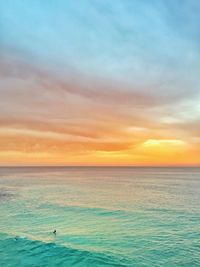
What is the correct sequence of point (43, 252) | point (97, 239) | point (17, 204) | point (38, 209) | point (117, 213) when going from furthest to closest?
point (17, 204) < point (38, 209) < point (117, 213) < point (97, 239) < point (43, 252)

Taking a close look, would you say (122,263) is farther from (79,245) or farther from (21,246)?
(21,246)

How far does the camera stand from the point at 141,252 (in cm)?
2895

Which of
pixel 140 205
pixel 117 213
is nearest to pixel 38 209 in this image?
pixel 117 213

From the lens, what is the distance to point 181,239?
3331cm

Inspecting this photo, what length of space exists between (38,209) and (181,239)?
30612 millimetres

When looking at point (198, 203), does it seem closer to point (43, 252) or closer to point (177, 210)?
point (177, 210)

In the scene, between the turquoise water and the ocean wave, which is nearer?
the ocean wave

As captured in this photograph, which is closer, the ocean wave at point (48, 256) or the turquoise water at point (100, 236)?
the ocean wave at point (48, 256)

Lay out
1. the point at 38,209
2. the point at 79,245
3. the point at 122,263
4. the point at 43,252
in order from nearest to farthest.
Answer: the point at 122,263 → the point at 43,252 → the point at 79,245 → the point at 38,209

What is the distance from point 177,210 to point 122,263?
1222 inches

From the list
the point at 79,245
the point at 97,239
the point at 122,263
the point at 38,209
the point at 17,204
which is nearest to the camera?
the point at 122,263

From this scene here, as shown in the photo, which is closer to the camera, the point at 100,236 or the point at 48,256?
the point at 48,256

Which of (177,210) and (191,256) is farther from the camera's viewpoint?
(177,210)

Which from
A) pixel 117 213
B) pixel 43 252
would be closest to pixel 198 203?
pixel 117 213
